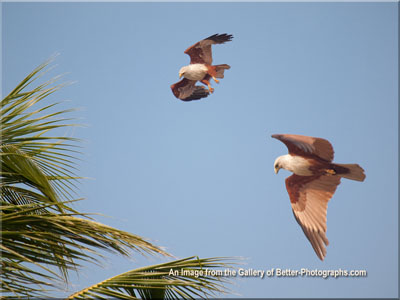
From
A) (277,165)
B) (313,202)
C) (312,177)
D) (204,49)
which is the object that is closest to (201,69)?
(204,49)

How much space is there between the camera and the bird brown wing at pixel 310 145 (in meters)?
2.44

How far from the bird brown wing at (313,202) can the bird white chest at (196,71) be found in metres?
0.94

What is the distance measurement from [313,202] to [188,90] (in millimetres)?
1167

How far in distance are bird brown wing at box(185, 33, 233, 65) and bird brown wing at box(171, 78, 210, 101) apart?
0.16 metres

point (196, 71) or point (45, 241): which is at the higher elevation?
point (196, 71)

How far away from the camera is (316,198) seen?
8.54ft

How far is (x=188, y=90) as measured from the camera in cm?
302

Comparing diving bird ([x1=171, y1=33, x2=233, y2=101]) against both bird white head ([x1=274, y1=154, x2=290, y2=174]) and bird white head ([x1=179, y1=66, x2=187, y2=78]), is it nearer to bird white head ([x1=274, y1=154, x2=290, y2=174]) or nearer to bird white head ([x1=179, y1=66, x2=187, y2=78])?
bird white head ([x1=179, y1=66, x2=187, y2=78])

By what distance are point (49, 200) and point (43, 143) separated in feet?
0.93

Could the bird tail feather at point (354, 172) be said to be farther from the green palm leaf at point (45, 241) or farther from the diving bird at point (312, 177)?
the green palm leaf at point (45, 241)

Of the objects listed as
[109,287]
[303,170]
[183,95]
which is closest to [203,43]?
[183,95]

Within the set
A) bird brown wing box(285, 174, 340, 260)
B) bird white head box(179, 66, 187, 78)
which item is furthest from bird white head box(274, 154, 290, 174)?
bird white head box(179, 66, 187, 78)

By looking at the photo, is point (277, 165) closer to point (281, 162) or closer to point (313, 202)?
point (281, 162)

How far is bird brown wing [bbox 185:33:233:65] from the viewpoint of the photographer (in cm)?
288
